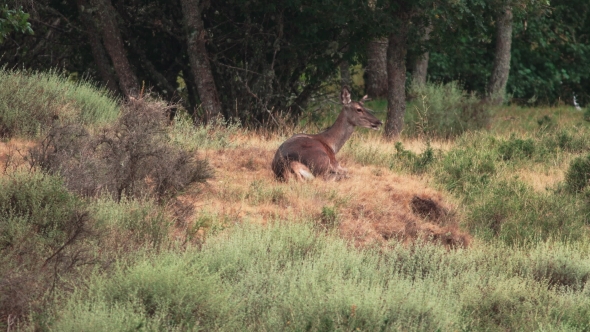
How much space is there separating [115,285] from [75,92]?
28.8 feet

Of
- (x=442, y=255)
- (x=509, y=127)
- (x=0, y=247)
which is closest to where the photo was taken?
(x=0, y=247)

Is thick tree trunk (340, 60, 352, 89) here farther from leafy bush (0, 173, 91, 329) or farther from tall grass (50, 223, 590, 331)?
leafy bush (0, 173, 91, 329)

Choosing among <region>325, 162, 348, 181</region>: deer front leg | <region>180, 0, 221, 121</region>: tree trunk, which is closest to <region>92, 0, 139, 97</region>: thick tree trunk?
<region>180, 0, 221, 121</region>: tree trunk

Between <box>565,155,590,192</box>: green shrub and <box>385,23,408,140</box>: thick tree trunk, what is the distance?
419cm

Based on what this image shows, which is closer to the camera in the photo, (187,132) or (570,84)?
(187,132)

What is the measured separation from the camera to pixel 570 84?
102 feet

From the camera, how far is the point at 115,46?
18.1 metres

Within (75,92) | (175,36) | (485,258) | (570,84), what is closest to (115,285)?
(485,258)

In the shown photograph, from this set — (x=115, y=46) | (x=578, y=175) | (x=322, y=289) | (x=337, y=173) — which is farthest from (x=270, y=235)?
(x=115, y=46)

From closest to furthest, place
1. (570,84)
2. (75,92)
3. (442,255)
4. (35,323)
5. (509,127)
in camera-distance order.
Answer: (35,323), (442,255), (75,92), (509,127), (570,84)

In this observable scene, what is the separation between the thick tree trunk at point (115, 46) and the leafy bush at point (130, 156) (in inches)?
252

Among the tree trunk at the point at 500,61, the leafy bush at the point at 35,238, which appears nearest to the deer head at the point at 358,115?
the leafy bush at the point at 35,238

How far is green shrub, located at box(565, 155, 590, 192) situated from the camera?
46.9ft

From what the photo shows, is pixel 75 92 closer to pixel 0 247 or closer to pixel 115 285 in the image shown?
pixel 0 247
